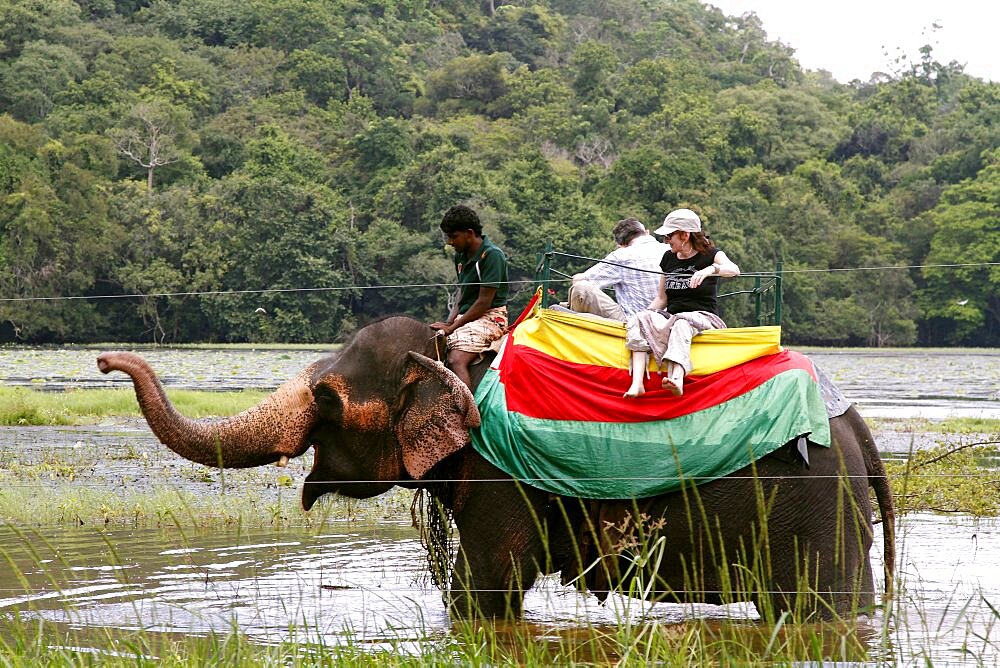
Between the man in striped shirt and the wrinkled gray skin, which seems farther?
the man in striped shirt

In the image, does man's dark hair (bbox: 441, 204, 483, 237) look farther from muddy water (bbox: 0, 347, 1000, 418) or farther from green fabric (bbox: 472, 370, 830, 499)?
muddy water (bbox: 0, 347, 1000, 418)

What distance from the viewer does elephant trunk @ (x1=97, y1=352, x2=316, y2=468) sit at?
5.86 m

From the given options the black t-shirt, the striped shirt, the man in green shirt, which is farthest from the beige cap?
the man in green shirt

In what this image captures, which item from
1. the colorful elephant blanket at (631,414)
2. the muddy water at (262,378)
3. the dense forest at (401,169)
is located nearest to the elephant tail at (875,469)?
the colorful elephant blanket at (631,414)

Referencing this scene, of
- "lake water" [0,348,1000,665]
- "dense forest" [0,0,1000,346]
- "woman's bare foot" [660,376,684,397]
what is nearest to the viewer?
"lake water" [0,348,1000,665]

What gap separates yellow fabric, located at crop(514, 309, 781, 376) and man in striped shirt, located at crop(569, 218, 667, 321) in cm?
43

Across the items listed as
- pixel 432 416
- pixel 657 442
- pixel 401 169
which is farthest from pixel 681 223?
pixel 401 169

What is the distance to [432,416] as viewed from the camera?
6254 mm

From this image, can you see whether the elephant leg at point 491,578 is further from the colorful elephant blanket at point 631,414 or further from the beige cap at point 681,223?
the beige cap at point 681,223

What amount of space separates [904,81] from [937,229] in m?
22.6

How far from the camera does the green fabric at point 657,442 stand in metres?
6.01

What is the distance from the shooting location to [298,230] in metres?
37.3

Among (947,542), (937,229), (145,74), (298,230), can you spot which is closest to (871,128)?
(937,229)

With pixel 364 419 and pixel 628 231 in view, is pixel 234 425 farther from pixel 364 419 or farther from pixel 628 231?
pixel 628 231
